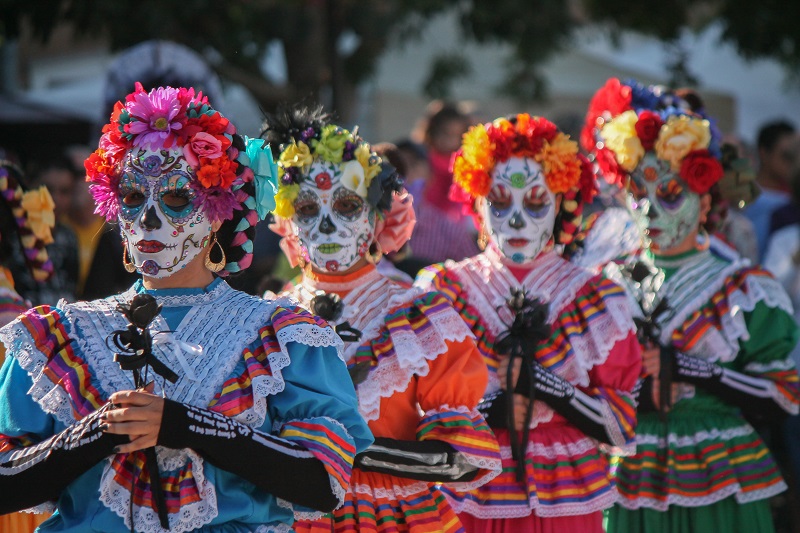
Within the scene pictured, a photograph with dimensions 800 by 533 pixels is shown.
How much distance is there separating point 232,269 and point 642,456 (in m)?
2.53

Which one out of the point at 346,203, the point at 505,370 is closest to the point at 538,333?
the point at 505,370

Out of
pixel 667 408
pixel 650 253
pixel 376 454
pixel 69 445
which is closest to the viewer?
pixel 69 445

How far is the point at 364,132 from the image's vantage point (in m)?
11.5

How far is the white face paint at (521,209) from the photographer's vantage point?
4961 mm

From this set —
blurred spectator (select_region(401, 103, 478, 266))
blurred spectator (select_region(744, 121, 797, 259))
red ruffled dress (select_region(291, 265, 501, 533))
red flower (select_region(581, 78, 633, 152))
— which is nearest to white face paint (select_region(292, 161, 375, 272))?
red ruffled dress (select_region(291, 265, 501, 533))

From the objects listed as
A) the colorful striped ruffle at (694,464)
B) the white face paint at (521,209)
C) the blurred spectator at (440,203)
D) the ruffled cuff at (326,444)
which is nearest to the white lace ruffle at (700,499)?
the colorful striped ruffle at (694,464)

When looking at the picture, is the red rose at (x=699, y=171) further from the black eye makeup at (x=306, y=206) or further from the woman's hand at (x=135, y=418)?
the woman's hand at (x=135, y=418)

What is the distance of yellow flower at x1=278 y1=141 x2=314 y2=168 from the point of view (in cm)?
456

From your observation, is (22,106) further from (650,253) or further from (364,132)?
(650,253)

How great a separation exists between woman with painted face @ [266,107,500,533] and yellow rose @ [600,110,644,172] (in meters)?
1.25

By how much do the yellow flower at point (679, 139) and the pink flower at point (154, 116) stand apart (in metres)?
2.76

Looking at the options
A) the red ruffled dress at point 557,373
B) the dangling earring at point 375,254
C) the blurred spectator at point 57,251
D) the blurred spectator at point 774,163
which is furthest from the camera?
the blurred spectator at point 774,163

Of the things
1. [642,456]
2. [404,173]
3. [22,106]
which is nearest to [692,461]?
[642,456]

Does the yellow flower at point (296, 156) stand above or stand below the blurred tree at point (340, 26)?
below
